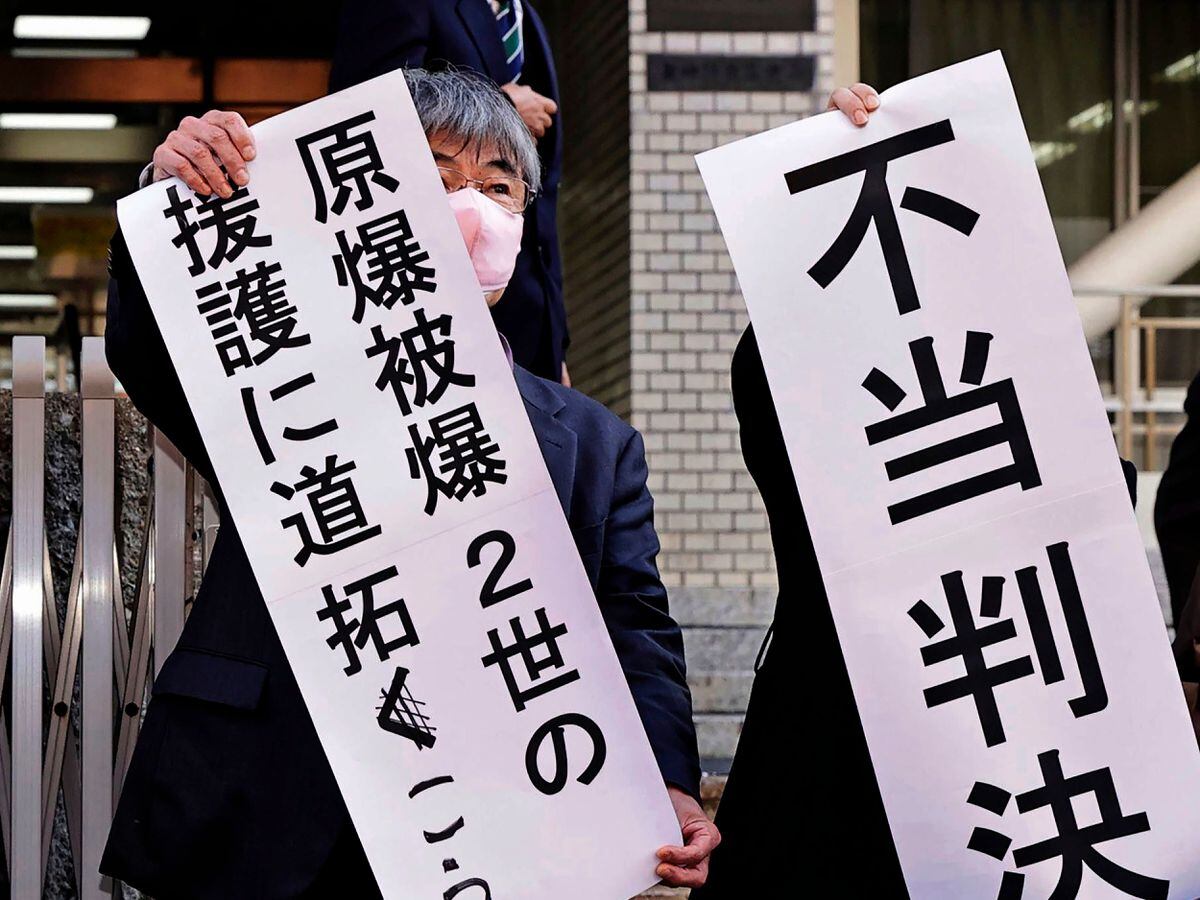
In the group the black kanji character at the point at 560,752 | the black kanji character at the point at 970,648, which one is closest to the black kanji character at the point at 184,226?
the black kanji character at the point at 560,752

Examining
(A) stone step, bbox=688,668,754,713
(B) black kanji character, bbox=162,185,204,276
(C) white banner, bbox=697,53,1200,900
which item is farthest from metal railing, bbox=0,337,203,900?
(A) stone step, bbox=688,668,754,713

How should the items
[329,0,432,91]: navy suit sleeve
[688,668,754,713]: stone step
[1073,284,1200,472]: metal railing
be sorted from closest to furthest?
1. [329,0,432,91]: navy suit sleeve
2. [688,668,754,713]: stone step
3. [1073,284,1200,472]: metal railing

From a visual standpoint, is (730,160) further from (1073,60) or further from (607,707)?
(1073,60)

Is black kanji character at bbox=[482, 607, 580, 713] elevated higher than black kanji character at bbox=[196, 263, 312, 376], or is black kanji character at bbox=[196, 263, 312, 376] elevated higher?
black kanji character at bbox=[196, 263, 312, 376]

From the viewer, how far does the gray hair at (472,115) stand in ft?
8.71

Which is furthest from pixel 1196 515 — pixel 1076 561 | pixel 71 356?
pixel 71 356

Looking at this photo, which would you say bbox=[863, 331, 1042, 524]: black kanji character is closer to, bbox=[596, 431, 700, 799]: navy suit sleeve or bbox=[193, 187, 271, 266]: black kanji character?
bbox=[596, 431, 700, 799]: navy suit sleeve

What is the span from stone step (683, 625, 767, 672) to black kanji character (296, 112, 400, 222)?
3903 millimetres

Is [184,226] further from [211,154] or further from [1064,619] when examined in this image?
[1064,619]

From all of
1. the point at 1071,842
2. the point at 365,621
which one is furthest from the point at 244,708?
the point at 1071,842

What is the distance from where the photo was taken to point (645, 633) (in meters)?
2.59

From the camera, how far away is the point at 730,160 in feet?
8.38

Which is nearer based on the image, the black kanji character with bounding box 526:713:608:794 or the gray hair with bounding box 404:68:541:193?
the black kanji character with bounding box 526:713:608:794

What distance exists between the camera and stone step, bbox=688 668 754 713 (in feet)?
19.6
